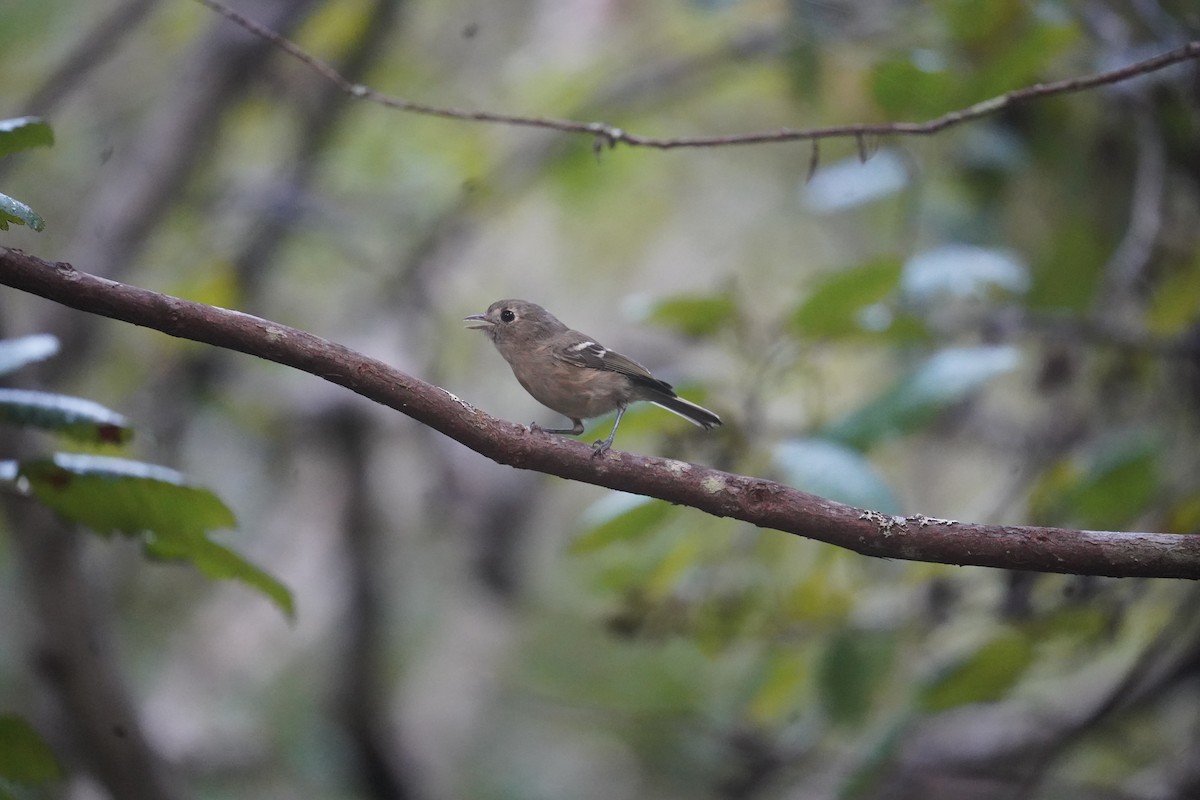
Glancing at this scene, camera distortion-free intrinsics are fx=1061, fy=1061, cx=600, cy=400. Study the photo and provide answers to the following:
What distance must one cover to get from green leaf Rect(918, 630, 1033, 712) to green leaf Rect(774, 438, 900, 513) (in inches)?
31.7

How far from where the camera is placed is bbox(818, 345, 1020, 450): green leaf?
3.40 metres

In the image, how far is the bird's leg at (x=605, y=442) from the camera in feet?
7.57

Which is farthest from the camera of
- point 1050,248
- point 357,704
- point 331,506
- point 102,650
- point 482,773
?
point 482,773

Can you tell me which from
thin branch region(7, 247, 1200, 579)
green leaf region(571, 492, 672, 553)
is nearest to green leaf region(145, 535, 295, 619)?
thin branch region(7, 247, 1200, 579)

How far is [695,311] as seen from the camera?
12.4ft

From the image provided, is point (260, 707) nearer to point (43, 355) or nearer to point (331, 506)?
point (331, 506)

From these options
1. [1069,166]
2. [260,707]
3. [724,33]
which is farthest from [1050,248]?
[260,707]

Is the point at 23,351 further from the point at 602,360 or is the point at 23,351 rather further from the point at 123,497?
the point at 602,360

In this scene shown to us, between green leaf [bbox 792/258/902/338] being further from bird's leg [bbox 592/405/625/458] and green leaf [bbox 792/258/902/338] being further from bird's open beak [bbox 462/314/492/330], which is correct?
bird's open beak [bbox 462/314/492/330]

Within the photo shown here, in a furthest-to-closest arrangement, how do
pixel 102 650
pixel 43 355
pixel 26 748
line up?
pixel 102 650, pixel 43 355, pixel 26 748

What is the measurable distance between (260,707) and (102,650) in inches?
106

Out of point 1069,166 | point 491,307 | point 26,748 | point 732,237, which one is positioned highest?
point 732,237

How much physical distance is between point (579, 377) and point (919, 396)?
114 centimetres

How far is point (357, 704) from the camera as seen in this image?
5.70 meters
